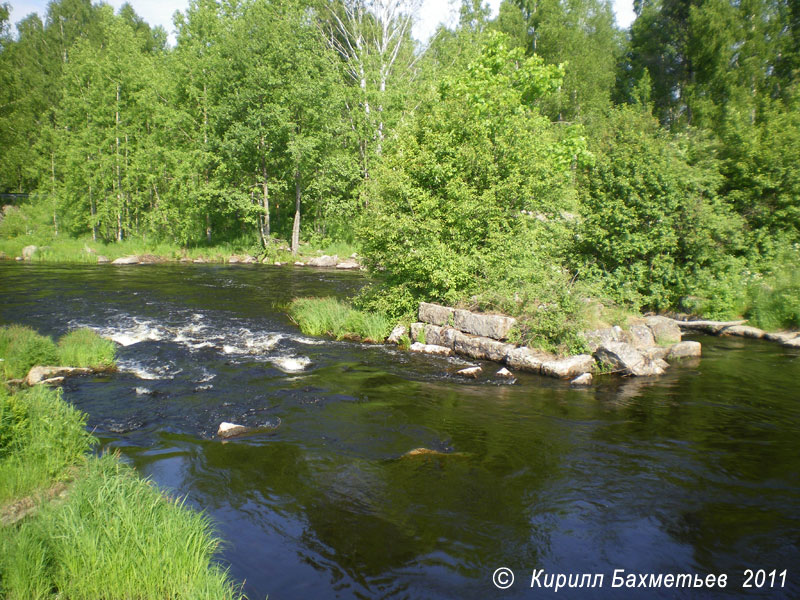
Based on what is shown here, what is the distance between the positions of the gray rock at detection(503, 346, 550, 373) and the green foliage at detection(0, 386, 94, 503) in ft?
31.4

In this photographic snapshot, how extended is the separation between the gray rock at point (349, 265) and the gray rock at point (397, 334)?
60.2 feet

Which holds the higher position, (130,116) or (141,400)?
(130,116)

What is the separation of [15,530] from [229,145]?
32.7 meters

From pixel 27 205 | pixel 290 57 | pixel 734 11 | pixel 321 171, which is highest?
pixel 734 11

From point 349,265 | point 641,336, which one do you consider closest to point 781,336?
point 641,336

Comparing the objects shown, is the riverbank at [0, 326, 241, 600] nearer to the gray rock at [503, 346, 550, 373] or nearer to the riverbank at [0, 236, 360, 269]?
the gray rock at [503, 346, 550, 373]

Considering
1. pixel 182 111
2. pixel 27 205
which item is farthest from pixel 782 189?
pixel 27 205

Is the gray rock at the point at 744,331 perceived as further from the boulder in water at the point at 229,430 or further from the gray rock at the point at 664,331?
the boulder in water at the point at 229,430

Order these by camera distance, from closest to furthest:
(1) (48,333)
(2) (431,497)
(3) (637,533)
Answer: (3) (637,533), (2) (431,497), (1) (48,333)

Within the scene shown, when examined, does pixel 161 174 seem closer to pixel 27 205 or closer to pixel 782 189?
pixel 27 205

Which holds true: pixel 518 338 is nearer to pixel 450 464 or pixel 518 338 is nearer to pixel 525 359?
pixel 525 359

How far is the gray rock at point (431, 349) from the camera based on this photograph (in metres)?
15.0

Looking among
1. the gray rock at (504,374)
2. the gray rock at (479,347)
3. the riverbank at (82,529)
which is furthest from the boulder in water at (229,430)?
the gray rock at (479,347)

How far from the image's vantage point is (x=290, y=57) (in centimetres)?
3584
